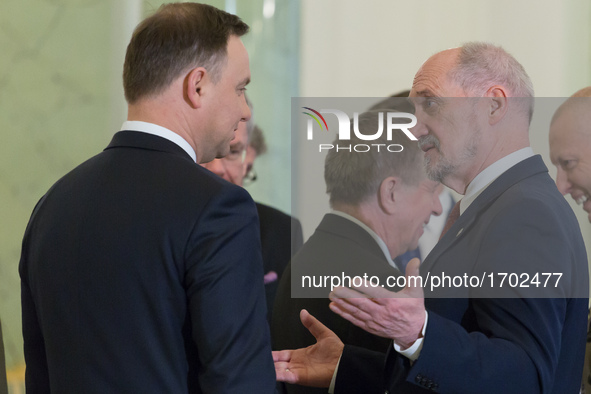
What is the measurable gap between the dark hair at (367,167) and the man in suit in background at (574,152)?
399mm

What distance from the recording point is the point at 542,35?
3084 mm

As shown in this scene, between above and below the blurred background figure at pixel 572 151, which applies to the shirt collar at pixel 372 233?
below

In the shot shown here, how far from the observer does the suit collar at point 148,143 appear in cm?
150

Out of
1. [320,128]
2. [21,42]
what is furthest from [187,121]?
[21,42]

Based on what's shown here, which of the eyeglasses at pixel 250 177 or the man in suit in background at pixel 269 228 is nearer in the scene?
the man in suit in background at pixel 269 228

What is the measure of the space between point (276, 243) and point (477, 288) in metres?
1.62

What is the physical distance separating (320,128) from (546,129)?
2.17 ft

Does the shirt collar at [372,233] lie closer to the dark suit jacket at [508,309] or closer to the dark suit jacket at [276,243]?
the dark suit jacket at [508,309]

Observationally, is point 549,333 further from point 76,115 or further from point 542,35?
point 76,115

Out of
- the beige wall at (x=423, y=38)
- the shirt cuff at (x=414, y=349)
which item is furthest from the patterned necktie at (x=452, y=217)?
the beige wall at (x=423, y=38)

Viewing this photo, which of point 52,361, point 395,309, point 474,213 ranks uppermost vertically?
point 474,213

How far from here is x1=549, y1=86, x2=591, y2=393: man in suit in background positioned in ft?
6.50

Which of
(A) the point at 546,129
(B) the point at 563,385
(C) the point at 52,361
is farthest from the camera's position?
(A) the point at 546,129

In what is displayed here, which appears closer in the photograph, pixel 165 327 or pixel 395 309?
pixel 165 327
